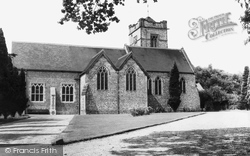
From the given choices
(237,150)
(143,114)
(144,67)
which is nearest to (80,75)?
(144,67)

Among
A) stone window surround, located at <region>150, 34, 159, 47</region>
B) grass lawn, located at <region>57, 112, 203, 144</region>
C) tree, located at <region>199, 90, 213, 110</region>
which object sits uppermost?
stone window surround, located at <region>150, 34, 159, 47</region>

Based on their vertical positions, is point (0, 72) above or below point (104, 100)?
above

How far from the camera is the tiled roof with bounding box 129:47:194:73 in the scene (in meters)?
42.4

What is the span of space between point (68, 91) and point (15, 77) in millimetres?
11570

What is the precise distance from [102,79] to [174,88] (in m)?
11.5

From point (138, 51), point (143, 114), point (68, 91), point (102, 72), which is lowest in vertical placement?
point (143, 114)

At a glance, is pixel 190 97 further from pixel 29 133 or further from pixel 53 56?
pixel 29 133

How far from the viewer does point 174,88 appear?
1636 inches

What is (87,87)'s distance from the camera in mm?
34906

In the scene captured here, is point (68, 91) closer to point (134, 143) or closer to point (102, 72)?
point (102, 72)

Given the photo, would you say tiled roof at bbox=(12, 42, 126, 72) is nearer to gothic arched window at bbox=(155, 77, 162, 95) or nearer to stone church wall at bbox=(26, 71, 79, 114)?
stone church wall at bbox=(26, 71, 79, 114)

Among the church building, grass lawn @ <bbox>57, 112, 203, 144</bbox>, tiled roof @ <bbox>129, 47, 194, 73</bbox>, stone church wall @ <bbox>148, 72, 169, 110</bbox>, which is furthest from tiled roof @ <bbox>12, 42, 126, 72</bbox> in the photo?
grass lawn @ <bbox>57, 112, 203, 144</bbox>

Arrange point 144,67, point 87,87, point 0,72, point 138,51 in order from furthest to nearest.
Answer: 1. point 138,51
2. point 144,67
3. point 87,87
4. point 0,72

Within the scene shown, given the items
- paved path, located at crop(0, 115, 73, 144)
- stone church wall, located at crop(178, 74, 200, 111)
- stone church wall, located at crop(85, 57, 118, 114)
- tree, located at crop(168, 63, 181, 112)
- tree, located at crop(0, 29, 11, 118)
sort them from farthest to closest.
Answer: stone church wall, located at crop(178, 74, 200, 111) < tree, located at crop(168, 63, 181, 112) < stone church wall, located at crop(85, 57, 118, 114) < tree, located at crop(0, 29, 11, 118) < paved path, located at crop(0, 115, 73, 144)
